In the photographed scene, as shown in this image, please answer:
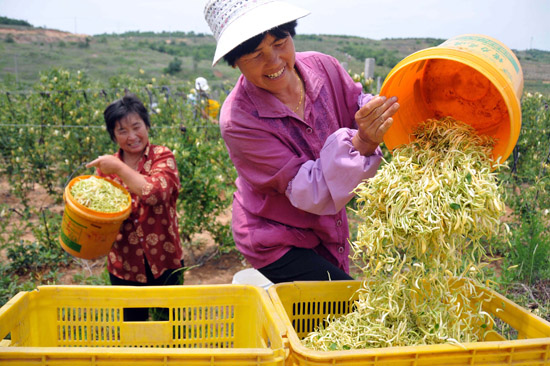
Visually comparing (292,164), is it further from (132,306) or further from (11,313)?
(11,313)

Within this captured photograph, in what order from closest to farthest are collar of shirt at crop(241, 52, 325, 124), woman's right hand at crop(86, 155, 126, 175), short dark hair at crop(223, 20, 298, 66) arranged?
1. short dark hair at crop(223, 20, 298, 66)
2. collar of shirt at crop(241, 52, 325, 124)
3. woman's right hand at crop(86, 155, 126, 175)

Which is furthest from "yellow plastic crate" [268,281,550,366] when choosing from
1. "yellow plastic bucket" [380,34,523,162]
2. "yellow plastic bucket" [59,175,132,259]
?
"yellow plastic bucket" [59,175,132,259]

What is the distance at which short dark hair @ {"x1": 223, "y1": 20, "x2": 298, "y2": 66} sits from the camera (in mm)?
1868

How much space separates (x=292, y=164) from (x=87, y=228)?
133 cm

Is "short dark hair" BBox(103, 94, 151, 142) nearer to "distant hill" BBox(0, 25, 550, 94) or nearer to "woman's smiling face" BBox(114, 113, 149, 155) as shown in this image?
"woman's smiling face" BBox(114, 113, 149, 155)

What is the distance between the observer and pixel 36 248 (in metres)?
4.80

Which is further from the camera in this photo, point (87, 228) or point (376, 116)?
point (87, 228)

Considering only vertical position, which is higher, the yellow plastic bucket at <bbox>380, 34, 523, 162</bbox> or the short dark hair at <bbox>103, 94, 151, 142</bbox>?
the yellow plastic bucket at <bbox>380, 34, 523, 162</bbox>

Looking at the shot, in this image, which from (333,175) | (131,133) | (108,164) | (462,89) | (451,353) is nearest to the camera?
(451,353)

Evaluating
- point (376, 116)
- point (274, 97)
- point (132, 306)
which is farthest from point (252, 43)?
point (132, 306)

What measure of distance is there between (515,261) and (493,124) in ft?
7.58

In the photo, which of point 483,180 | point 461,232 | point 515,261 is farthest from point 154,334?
point 515,261

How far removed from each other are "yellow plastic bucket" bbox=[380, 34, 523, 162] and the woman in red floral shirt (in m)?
1.55

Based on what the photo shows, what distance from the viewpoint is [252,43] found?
187 cm
